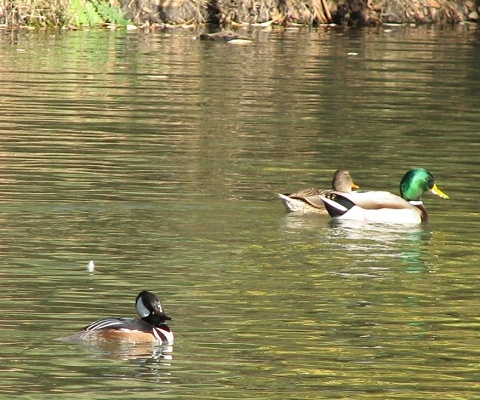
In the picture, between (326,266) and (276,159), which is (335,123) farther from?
(326,266)

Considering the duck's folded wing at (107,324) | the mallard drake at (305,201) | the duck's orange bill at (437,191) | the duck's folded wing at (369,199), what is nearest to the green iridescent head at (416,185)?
the duck's orange bill at (437,191)

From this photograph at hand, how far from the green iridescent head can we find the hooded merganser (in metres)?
5.97

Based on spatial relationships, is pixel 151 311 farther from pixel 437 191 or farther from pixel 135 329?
pixel 437 191

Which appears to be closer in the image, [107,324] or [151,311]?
[107,324]

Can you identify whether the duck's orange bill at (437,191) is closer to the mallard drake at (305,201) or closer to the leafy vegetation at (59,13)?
the mallard drake at (305,201)

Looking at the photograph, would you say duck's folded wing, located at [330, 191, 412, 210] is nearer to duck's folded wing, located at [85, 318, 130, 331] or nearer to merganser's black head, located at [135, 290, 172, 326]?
merganser's black head, located at [135, 290, 172, 326]

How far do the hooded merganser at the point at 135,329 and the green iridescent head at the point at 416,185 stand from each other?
235 inches

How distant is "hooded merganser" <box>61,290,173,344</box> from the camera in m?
9.16

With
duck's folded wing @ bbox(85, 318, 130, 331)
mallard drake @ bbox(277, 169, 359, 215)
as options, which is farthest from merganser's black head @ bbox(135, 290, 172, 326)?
mallard drake @ bbox(277, 169, 359, 215)

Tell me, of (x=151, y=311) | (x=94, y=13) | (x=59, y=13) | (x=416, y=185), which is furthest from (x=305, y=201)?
(x=94, y=13)

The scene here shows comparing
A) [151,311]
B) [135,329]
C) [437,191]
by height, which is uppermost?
[151,311]

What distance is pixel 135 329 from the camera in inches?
363

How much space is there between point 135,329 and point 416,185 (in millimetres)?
6177

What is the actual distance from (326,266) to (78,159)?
17.8 ft
